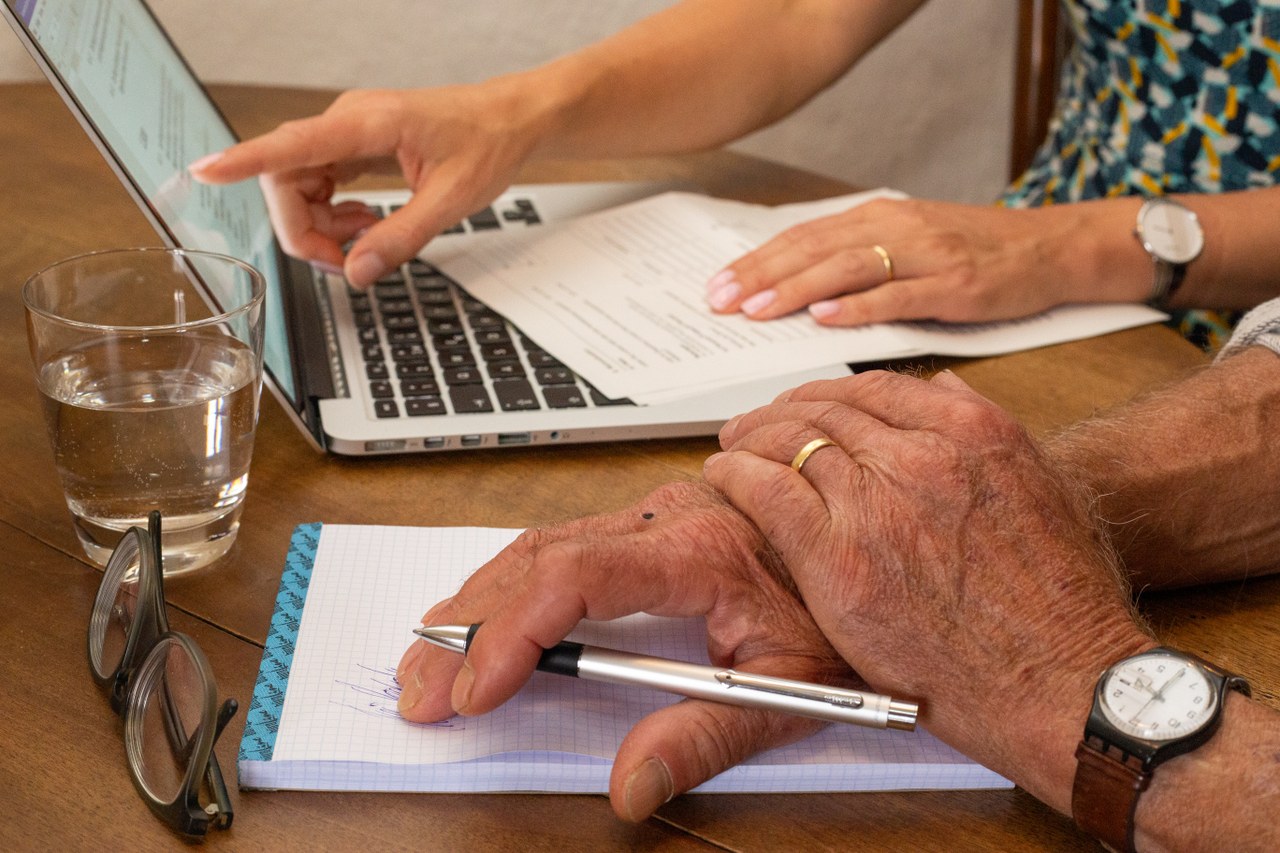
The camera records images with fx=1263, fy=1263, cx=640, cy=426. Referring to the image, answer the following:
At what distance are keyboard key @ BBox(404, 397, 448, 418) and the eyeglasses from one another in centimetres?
25

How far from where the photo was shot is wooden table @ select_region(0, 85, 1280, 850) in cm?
54

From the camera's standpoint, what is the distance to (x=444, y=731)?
0.58 m

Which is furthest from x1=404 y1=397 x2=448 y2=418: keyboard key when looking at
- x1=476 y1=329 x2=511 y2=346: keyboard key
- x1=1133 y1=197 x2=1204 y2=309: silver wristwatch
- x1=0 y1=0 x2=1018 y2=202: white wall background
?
x1=0 y1=0 x2=1018 y2=202: white wall background

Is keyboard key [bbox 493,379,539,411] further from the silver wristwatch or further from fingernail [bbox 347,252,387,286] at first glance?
the silver wristwatch

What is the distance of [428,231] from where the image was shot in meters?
1.05

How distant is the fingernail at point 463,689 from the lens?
570 millimetres

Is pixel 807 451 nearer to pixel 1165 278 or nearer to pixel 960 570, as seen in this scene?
pixel 960 570

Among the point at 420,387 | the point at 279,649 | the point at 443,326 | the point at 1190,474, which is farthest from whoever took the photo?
the point at 443,326

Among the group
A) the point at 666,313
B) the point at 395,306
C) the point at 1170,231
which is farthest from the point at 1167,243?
the point at 395,306

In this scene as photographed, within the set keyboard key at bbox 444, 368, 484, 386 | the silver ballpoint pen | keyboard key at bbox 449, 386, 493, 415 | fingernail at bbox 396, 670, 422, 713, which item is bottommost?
keyboard key at bbox 444, 368, 484, 386

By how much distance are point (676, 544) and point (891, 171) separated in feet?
7.25

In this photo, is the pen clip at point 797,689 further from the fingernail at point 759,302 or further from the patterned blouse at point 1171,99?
the patterned blouse at point 1171,99

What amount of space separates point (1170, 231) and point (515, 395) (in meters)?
0.60

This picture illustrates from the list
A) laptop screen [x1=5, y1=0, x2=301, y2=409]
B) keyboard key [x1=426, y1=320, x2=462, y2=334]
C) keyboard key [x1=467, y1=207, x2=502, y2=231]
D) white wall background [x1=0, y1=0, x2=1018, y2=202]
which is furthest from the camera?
white wall background [x1=0, y1=0, x2=1018, y2=202]
